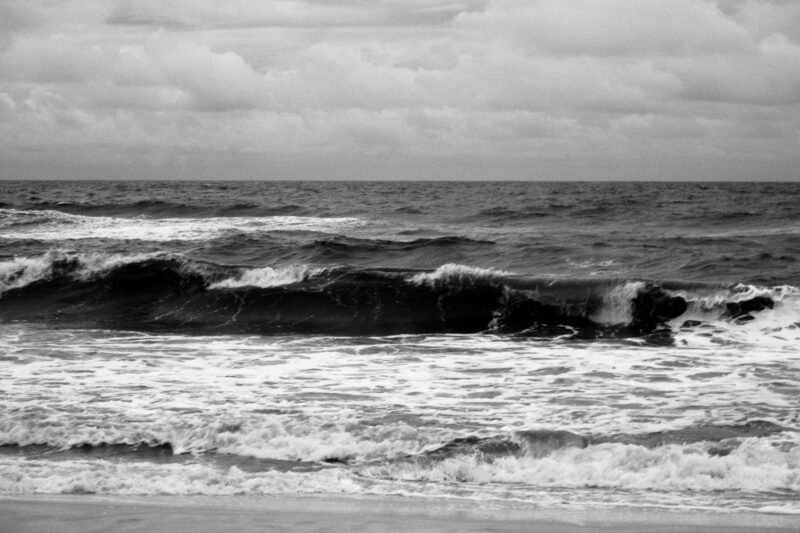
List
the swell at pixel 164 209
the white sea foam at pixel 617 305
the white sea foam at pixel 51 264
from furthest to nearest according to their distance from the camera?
1. the swell at pixel 164 209
2. the white sea foam at pixel 51 264
3. the white sea foam at pixel 617 305

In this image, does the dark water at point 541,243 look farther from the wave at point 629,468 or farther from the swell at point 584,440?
the wave at point 629,468

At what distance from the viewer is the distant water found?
Result: 739 cm

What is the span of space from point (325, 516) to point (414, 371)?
558 centimetres

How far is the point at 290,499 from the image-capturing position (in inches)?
265

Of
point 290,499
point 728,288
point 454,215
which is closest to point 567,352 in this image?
point 728,288

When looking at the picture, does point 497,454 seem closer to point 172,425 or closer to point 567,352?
point 172,425

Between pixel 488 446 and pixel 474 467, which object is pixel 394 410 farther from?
pixel 474 467

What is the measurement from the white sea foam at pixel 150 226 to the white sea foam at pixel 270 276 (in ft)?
30.3

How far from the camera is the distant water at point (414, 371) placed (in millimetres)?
7395

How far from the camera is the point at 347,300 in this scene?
18.0 metres

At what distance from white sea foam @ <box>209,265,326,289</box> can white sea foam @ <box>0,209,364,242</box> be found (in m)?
9.24

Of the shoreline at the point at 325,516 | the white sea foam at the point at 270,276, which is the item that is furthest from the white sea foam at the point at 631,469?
the white sea foam at the point at 270,276

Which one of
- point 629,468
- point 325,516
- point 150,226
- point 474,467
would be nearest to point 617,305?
point 629,468

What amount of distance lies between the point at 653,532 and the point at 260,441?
4.03 meters
